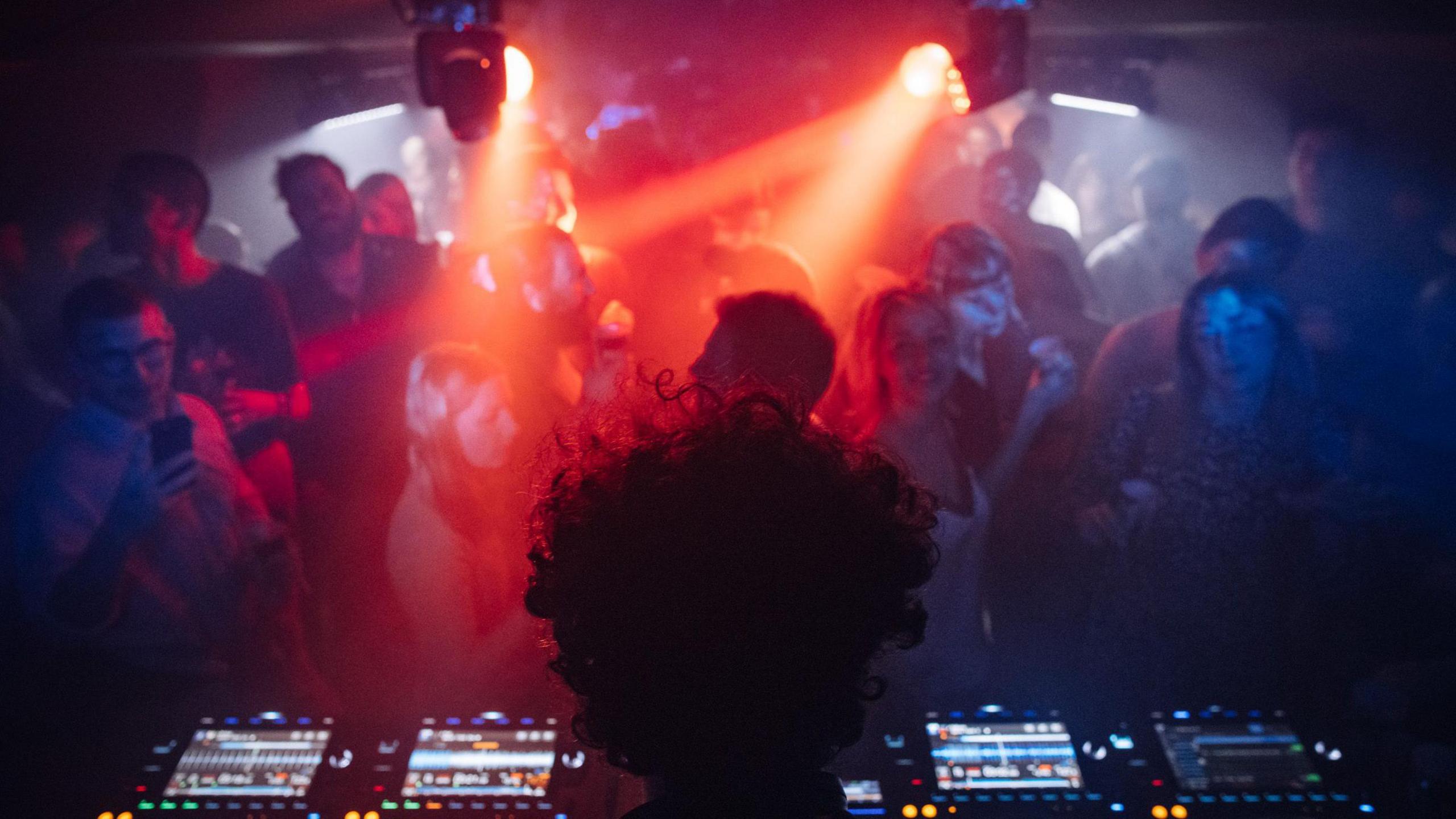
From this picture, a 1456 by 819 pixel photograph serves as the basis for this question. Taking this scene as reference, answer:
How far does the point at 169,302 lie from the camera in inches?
142

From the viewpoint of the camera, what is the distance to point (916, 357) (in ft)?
12.1

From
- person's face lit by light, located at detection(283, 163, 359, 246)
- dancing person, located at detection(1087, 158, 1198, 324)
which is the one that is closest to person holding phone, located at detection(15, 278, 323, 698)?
person's face lit by light, located at detection(283, 163, 359, 246)

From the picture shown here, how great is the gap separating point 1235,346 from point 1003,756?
206 cm

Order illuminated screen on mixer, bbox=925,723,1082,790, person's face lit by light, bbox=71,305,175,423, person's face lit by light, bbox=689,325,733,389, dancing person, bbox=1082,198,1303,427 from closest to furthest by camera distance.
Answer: person's face lit by light, bbox=689,325,733,389 → illuminated screen on mixer, bbox=925,723,1082,790 → person's face lit by light, bbox=71,305,175,423 → dancing person, bbox=1082,198,1303,427

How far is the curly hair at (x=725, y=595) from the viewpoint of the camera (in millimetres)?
1039

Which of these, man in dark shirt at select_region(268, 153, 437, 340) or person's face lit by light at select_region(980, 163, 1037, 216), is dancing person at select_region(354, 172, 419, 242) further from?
person's face lit by light at select_region(980, 163, 1037, 216)

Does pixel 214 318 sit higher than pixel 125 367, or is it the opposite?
pixel 214 318

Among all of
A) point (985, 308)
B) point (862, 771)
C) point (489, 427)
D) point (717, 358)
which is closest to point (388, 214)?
point (489, 427)

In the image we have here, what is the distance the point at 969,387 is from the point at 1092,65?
176 centimetres

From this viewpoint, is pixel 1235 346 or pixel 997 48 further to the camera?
pixel 1235 346

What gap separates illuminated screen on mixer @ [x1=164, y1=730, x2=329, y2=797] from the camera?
3.05 m

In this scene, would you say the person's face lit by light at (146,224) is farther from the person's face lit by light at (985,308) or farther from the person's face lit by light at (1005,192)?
the person's face lit by light at (1005,192)

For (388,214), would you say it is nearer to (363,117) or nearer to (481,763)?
(363,117)

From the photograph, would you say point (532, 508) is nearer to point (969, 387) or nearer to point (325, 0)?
point (969, 387)
